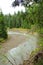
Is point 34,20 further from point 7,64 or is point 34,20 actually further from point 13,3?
point 7,64

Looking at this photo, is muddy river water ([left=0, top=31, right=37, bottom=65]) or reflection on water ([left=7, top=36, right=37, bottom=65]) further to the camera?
reflection on water ([left=7, top=36, right=37, bottom=65])

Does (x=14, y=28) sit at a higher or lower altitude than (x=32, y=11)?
lower

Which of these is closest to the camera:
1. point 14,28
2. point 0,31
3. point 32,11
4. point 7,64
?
point 32,11

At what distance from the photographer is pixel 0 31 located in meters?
37.6

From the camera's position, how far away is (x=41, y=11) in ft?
28.8

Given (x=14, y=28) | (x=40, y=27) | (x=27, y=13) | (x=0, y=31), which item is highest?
(x=27, y=13)

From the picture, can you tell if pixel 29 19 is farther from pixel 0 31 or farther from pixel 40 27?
pixel 0 31

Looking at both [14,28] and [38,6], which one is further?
[14,28]

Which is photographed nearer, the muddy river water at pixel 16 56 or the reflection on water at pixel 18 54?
the muddy river water at pixel 16 56

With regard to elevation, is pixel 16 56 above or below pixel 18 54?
above

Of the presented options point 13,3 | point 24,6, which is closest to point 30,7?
point 24,6

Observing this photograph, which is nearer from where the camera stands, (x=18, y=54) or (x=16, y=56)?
(x=16, y=56)

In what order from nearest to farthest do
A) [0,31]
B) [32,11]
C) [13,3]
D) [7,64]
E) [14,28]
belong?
[13,3] → [32,11] → [7,64] → [0,31] → [14,28]

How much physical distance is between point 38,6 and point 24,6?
558 mm
